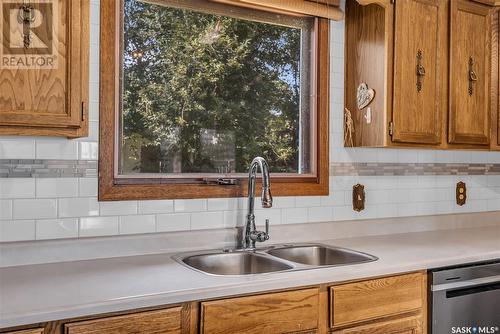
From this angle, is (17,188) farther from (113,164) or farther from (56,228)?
(113,164)

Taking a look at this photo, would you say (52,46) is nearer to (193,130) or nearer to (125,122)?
(125,122)

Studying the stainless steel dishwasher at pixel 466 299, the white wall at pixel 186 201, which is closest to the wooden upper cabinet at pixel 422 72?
the white wall at pixel 186 201

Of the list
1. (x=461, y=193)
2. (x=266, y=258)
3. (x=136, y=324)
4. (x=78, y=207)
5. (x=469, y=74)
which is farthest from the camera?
(x=461, y=193)

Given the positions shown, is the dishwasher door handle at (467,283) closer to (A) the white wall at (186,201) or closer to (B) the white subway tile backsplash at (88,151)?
(A) the white wall at (186,201)

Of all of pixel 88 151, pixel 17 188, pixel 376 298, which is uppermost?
pixel 88 151

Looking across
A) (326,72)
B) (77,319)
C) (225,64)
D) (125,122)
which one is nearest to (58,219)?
(125,122)

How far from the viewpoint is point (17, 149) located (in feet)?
5.91

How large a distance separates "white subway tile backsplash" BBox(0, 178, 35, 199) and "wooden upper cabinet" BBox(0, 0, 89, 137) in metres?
0.35

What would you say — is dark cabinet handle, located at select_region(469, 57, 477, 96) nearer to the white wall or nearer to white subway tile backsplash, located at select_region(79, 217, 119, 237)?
the white wall

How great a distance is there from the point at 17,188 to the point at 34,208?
0.32 ft

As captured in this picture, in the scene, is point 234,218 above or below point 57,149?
below

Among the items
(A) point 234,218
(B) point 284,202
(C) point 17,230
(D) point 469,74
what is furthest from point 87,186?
(D) point 469,74

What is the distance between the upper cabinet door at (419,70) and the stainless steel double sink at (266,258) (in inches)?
25.5

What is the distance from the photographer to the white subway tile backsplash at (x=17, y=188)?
1783 millimetres
